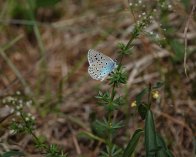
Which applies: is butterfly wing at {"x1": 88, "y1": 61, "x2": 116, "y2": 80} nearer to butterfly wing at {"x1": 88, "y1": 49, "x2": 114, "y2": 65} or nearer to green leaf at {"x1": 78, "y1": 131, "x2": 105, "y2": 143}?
butterfly wing at {"x1": 88, "y1": 49, "x2": 114, "y2": 65}

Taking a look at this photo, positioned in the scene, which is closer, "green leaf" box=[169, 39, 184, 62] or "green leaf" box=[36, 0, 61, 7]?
"green leaf" box=[169, 39, 184, 62]

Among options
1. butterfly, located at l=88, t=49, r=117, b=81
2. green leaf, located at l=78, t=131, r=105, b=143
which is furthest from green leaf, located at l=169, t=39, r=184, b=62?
butterfly, located at l=88, t=49, r=117, b=81

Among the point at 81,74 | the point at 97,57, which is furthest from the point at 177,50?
the point at 97,57

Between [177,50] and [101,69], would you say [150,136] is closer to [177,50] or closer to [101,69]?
[101,69]

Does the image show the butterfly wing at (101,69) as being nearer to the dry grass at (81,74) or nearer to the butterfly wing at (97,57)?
the butterfly wing at (97,57)

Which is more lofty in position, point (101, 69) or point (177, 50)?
point (101, 69)

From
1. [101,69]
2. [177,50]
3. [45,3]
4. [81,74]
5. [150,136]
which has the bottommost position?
[81,74]

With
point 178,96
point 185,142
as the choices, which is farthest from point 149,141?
point 178,96

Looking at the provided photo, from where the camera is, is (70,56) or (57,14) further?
(57,14)

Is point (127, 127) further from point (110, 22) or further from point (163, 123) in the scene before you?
point (110, 22)
